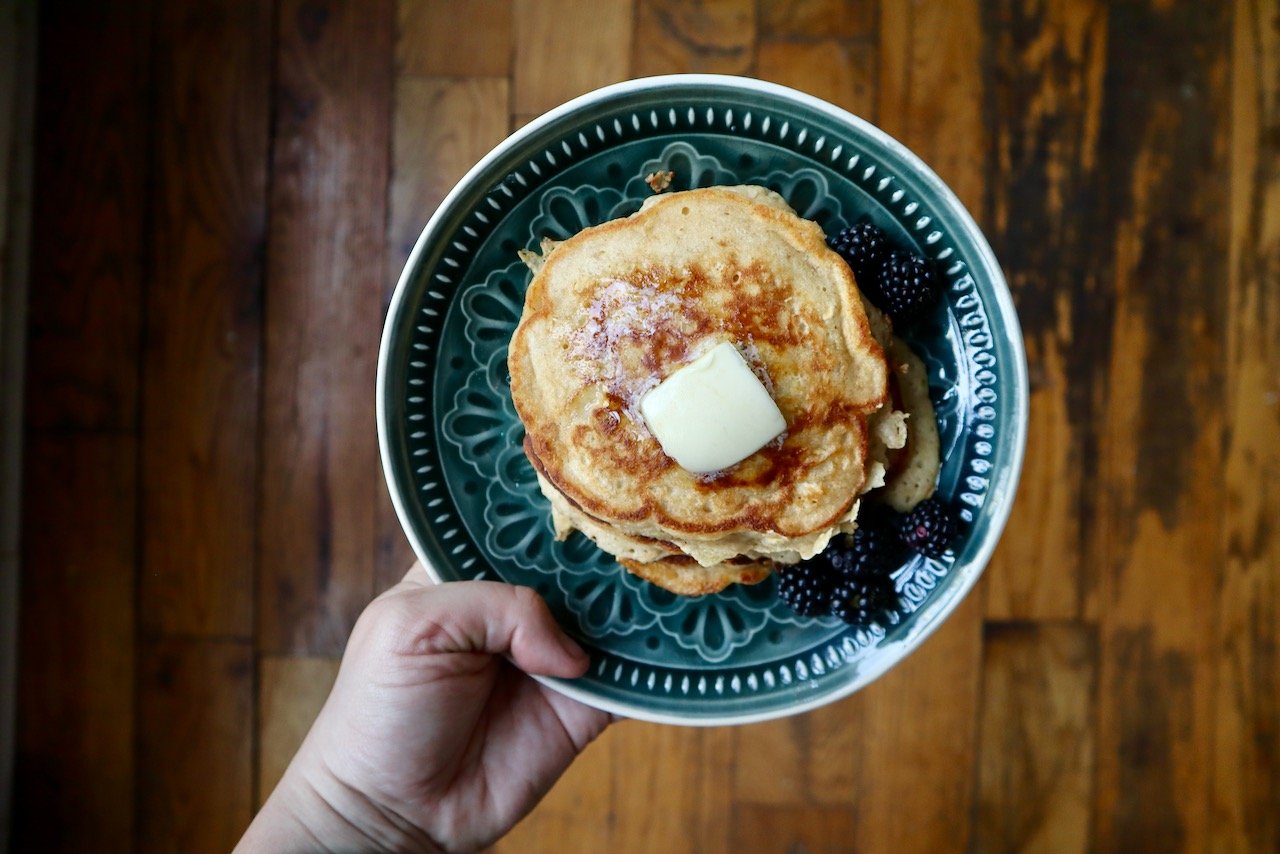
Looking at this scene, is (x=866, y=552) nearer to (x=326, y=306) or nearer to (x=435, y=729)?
(x=435, y=729)

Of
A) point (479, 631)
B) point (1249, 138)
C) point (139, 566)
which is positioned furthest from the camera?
point (139, 566)

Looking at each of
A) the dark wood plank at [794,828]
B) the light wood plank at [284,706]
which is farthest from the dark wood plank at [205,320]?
the dark wood plank at [794,828]

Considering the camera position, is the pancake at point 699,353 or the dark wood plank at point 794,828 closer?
the pancake at point 699,353

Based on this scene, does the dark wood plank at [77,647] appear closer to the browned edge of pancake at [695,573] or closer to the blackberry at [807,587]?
the browned edge of pancake at [695,573]

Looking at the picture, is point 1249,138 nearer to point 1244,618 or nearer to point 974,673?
point 1244,618

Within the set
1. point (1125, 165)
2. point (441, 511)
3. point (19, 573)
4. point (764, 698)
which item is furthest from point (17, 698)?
point (1125, 165)

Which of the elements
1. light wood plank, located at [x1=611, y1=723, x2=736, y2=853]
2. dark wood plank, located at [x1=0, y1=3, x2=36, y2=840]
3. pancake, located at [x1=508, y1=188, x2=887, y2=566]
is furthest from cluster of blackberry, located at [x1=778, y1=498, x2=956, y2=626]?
dark wood plank, located at [x1=0, y1=3, x2=36, y2=840]
